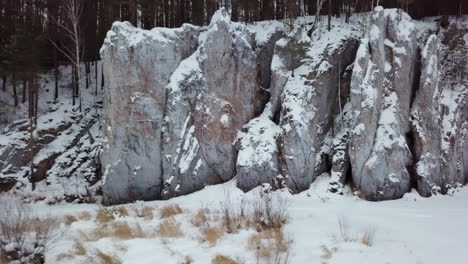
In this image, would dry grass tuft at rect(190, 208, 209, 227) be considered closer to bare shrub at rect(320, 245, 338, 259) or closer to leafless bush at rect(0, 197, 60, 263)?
bare shrub at rect(320, 245, 338, 259)

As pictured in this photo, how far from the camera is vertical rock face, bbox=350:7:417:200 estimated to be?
17875mm

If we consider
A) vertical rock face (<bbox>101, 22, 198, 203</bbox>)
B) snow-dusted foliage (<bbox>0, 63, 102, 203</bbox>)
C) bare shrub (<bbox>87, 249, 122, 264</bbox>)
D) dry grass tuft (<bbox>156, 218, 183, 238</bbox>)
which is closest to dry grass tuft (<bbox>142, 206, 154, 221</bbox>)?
dry grass tuft (<bbox>156, 218, 183, 238</bbox>)

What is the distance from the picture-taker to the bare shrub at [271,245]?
8.03 m

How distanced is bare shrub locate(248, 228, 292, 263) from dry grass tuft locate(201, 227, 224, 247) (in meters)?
0.85

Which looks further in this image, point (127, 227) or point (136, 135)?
point (136, 135)

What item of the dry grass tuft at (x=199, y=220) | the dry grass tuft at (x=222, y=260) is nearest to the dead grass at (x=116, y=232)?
the dry grass tuft at (x=199, y=220)

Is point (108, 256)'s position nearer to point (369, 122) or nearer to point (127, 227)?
point (127, 227)

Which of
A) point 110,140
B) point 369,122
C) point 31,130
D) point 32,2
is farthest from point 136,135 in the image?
point 32,2

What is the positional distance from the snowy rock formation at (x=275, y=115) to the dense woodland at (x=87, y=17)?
19.1ft

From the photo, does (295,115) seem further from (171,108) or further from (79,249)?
(79,249)

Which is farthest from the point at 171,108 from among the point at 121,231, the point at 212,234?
the point at 212,234

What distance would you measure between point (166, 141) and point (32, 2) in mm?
20729

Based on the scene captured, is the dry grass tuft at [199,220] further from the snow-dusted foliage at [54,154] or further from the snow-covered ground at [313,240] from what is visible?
the snow-dusted foliage at [54,154]

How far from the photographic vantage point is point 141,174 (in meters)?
19.4
